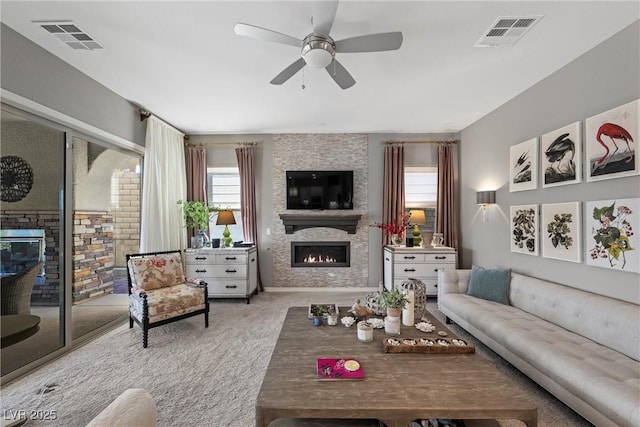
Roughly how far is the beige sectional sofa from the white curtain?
14.0 ft

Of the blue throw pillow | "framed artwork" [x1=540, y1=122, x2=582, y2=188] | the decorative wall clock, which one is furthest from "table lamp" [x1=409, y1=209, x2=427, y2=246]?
the decorative wall clock

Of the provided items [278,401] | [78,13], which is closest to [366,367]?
[278,401]

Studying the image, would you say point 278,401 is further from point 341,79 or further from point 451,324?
point 451,324

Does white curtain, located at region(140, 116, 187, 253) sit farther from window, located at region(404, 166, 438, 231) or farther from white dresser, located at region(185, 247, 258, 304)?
window, located at region(404, 166, 438, 231)

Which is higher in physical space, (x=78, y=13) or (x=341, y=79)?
(x=78, y=13)

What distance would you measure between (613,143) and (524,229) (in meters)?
1.28

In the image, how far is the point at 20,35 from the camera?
2.33 m

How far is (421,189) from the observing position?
16.9 feet

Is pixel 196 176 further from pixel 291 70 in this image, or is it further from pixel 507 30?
pixel 507 30

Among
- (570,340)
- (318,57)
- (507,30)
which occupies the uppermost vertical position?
(507,30)

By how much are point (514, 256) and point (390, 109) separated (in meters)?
2.62

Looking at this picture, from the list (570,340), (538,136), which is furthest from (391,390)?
(538,136)

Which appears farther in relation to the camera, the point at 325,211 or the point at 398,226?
the point at 325,211

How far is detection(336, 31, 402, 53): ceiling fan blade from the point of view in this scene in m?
1.88
